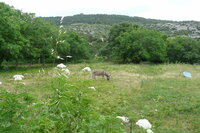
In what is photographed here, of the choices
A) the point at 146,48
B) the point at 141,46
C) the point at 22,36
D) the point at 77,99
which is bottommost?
the point at 146,48

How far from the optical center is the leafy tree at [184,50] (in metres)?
47.8

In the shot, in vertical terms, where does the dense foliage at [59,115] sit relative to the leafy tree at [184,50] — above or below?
above

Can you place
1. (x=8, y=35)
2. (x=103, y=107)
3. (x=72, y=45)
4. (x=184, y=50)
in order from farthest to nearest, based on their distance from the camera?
(x=184, y=50) < (x=72, y=45) < (x=8, y=35) < (x=103, y=107)

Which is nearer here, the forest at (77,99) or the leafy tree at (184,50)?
the forest at (77,99)

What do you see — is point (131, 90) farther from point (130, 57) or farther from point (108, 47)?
point (108, 47)

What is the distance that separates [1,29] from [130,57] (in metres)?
24.2

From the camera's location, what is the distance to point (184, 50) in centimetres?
4919

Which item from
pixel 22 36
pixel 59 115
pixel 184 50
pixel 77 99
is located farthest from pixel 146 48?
pixel 59 115

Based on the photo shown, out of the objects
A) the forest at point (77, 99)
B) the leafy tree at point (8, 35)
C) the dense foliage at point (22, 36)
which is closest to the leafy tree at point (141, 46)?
the forest at point (77, 99)

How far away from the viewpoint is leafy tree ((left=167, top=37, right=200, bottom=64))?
47.8 meters

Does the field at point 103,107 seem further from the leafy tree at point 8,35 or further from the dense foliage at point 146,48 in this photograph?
the dense foliage at point 146,48

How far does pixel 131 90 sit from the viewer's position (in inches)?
594

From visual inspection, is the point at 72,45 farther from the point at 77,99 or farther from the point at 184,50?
the point at 77,99

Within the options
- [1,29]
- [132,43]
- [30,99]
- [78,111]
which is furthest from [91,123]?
[132,43]
